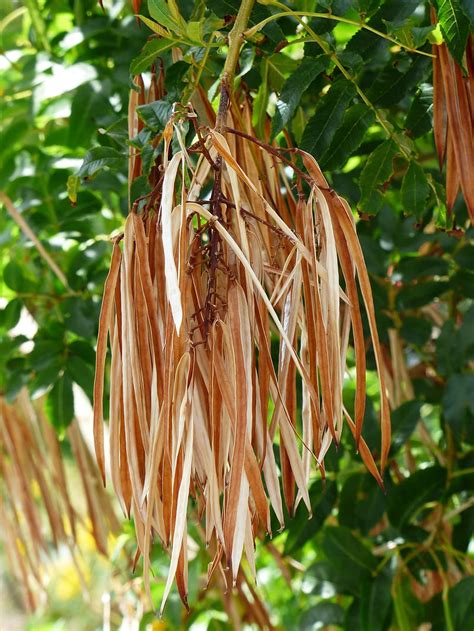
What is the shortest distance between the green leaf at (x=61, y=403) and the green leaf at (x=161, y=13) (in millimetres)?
504

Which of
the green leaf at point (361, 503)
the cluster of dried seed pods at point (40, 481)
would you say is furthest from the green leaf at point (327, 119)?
the cluster of dried seed pods at point (40, 481)

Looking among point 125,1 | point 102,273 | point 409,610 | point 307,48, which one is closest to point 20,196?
point 102,273

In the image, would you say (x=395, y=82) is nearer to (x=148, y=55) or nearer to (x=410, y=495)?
(x=148, y=55)

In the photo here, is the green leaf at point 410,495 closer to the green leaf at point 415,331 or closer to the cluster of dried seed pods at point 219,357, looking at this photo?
the green leaf at point 415,331

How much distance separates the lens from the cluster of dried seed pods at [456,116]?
54 centimetres

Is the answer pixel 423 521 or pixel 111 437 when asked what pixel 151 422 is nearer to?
pixel 111 437

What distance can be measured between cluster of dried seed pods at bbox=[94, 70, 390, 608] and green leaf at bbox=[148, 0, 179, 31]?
0.23 ft

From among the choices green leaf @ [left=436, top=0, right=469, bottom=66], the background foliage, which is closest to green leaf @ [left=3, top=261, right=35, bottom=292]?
the background foliage

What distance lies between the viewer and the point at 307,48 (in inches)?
23.0

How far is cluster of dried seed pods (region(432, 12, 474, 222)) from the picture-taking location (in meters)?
0.54

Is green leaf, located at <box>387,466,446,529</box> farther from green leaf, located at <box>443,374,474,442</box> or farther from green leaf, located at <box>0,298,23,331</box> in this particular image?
green leaf, located at <box>0,298,23,331</box>

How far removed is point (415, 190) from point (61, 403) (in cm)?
49

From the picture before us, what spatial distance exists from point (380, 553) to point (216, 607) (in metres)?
0.25

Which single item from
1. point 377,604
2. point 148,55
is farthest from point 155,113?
point 377,604
